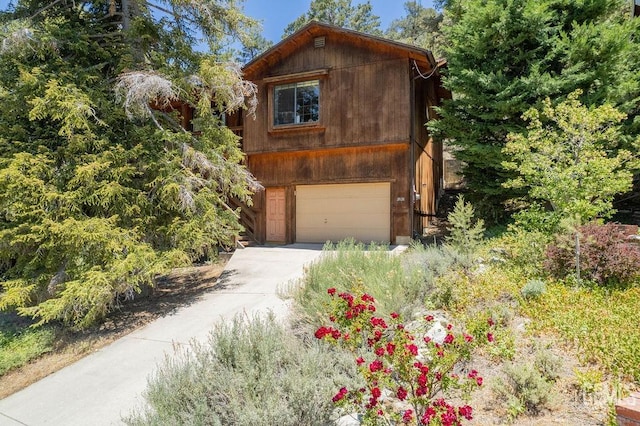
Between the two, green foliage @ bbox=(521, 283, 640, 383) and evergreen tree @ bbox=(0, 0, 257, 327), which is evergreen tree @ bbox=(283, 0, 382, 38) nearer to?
evergreen tree @ bbox=(0, 0, 257, 327)

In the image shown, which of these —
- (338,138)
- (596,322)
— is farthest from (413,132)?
(596,322)

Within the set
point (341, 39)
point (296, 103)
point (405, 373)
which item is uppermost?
point (341, 39)

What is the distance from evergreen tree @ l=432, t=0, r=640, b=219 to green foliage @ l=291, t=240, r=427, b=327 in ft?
17.9

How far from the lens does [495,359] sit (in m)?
3.93

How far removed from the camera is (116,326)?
670 centimetres

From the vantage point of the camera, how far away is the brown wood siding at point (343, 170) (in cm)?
1147

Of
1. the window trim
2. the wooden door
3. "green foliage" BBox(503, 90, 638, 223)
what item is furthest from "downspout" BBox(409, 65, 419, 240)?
the wooden door

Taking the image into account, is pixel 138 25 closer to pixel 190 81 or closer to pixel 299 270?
pixel 190 81

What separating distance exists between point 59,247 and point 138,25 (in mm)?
4921

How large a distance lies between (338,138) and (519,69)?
555cm

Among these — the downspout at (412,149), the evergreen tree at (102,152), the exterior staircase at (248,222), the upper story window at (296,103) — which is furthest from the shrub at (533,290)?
the exterior staircase at (248,222)

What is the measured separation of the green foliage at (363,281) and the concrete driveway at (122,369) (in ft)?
2.73

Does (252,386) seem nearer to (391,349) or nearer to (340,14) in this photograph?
(391,349)

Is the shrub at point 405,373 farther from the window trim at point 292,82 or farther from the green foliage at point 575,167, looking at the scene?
the window trim at point 292,82
